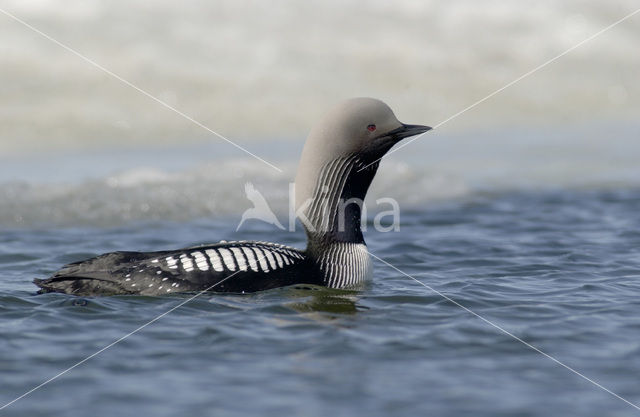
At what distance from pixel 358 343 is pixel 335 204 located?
1266 mm

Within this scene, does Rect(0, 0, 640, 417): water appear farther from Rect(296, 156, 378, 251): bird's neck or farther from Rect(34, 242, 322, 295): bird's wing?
Rect(296, 156, 378, 251): bird's neck

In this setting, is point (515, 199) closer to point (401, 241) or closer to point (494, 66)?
point (401, 241)

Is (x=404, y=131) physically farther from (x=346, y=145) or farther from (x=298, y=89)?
(x=298, y=89)

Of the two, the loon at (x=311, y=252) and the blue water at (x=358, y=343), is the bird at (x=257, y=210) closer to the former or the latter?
the blue water at (x=358, y=343)

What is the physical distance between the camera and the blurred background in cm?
895

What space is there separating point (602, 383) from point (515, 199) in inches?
186

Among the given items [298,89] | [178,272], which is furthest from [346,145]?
[298,89]

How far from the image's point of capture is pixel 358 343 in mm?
4184

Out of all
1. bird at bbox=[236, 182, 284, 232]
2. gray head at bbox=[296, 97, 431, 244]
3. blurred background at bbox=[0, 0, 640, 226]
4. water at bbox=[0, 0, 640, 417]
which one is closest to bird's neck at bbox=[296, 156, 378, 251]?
gray head at bbox=[296, 97, 431, 244]

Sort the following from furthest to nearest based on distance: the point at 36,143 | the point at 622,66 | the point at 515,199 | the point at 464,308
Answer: the point at 622,66 < the point at 36,143 < the point at 515,199 < the point at 464,308

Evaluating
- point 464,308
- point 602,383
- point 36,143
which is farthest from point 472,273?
point 36,143

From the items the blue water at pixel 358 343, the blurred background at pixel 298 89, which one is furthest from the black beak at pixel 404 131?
the blurred background at pixel 298 89

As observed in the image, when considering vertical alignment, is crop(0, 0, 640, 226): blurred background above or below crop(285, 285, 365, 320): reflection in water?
above

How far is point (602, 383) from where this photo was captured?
148 inches
